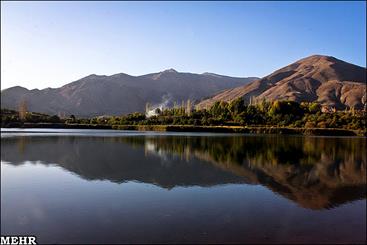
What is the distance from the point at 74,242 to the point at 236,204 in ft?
28.5

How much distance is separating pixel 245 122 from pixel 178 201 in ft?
339

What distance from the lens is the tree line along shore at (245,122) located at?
336 feet

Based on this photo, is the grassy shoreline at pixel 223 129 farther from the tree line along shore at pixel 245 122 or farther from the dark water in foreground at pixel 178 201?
the dark water in foreground at pixel 178 201

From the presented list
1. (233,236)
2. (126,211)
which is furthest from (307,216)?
(126,211)

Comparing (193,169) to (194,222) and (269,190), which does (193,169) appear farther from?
(194,222)

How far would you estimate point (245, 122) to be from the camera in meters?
120

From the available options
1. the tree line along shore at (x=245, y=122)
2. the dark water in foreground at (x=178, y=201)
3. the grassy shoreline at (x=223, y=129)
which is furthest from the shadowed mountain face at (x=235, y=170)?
the tree line along shore at (x=245, y=122)

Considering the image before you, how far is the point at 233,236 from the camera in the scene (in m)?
13.0

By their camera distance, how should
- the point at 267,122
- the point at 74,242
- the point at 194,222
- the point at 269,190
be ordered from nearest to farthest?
the point at 74,242, the point at 194,222, the point at 269,190, the point at 267,122

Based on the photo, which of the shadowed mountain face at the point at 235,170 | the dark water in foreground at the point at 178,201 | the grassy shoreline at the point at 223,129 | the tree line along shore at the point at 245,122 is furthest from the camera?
the tree line along shore at the point at 245,122

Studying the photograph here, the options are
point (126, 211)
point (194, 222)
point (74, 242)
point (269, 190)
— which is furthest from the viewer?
point (269, 190)

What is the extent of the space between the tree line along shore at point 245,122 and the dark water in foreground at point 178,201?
70198mm

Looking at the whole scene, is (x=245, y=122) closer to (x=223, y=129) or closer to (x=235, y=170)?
(x=223, y=129)

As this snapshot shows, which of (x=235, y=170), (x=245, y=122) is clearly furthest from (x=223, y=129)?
(x=235, y=170)
